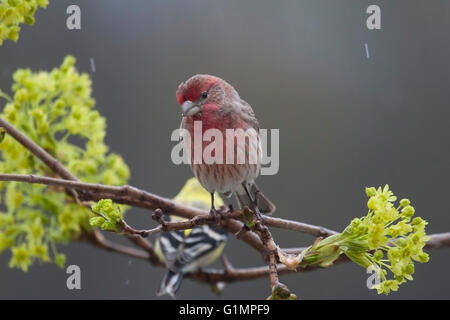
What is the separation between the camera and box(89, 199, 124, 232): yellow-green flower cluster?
812mm

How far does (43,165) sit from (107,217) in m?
0.59

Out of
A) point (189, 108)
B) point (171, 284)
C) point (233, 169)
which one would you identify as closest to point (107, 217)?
Answer: point (189, 108)

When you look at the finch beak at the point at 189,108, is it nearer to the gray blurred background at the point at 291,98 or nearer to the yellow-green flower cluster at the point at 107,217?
the yellow-green flower cluster at the point at 107,217

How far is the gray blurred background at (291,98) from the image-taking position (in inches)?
100

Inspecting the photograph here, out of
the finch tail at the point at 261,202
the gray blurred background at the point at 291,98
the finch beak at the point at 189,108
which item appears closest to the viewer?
the finch beak at the point at 189,108

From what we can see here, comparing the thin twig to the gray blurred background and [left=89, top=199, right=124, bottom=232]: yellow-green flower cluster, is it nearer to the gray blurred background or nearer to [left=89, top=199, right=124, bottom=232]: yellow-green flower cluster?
[left=89, top=199, right=124, bottom=232]: yellow-green flower cluster

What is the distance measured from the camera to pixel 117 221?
825 millimetres

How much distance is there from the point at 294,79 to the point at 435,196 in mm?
850

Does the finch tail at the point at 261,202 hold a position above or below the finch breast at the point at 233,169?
below

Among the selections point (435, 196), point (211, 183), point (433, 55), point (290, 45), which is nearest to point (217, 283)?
point (211, 183)

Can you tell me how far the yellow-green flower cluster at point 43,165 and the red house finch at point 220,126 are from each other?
37cm

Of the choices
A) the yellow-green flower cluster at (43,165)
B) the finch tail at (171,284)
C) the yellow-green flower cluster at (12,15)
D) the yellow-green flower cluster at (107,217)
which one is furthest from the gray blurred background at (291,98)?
the yellow-green flower cluster at (107,217)

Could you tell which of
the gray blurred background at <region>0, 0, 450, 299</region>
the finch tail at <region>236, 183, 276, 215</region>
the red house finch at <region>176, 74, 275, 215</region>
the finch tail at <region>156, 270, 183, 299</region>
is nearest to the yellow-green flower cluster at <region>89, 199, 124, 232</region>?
the red house finch at <region>176, 74, 275, 215</region>

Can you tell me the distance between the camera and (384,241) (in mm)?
763
